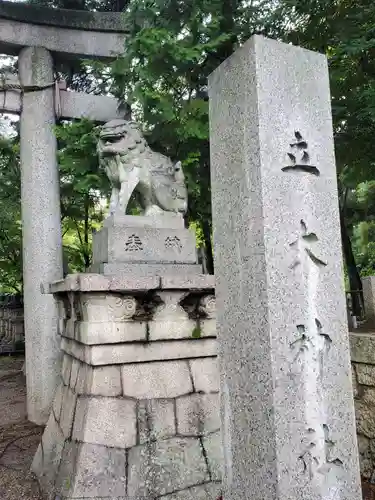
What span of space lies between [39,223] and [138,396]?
3.93m

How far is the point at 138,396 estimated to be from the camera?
3777 millimetres

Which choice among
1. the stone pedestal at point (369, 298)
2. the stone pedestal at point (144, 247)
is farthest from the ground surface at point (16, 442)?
the stone pedestal at point (369, 298)

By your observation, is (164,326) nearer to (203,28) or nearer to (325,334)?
(325,334)

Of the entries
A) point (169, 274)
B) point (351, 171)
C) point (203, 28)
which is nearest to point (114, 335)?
point (169, 274)

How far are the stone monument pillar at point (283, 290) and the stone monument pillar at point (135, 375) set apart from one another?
4.43 feet

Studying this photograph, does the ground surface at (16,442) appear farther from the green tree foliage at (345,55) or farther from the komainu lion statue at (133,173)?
the green tree foliage at (345,55)

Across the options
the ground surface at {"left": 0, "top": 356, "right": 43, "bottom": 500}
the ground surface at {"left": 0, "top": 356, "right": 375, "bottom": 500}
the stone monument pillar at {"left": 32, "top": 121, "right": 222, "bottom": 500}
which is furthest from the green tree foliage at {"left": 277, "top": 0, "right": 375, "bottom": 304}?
the ground surface at {"left": 0, "top": 356, "right": 43, "bottom": 500}

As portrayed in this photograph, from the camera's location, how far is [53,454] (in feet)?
13.3

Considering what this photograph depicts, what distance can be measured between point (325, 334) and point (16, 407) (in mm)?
6463

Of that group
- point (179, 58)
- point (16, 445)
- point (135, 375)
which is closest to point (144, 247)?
point (135, 375)

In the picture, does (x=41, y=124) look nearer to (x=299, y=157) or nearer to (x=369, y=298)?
(x=369, y=298)

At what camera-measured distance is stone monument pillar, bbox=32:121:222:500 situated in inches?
140

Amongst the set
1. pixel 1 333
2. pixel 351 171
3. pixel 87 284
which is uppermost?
pixel 351 171

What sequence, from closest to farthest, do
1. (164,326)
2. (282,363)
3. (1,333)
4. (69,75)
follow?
(282,363), (164,326), (69,75), (1,333)
